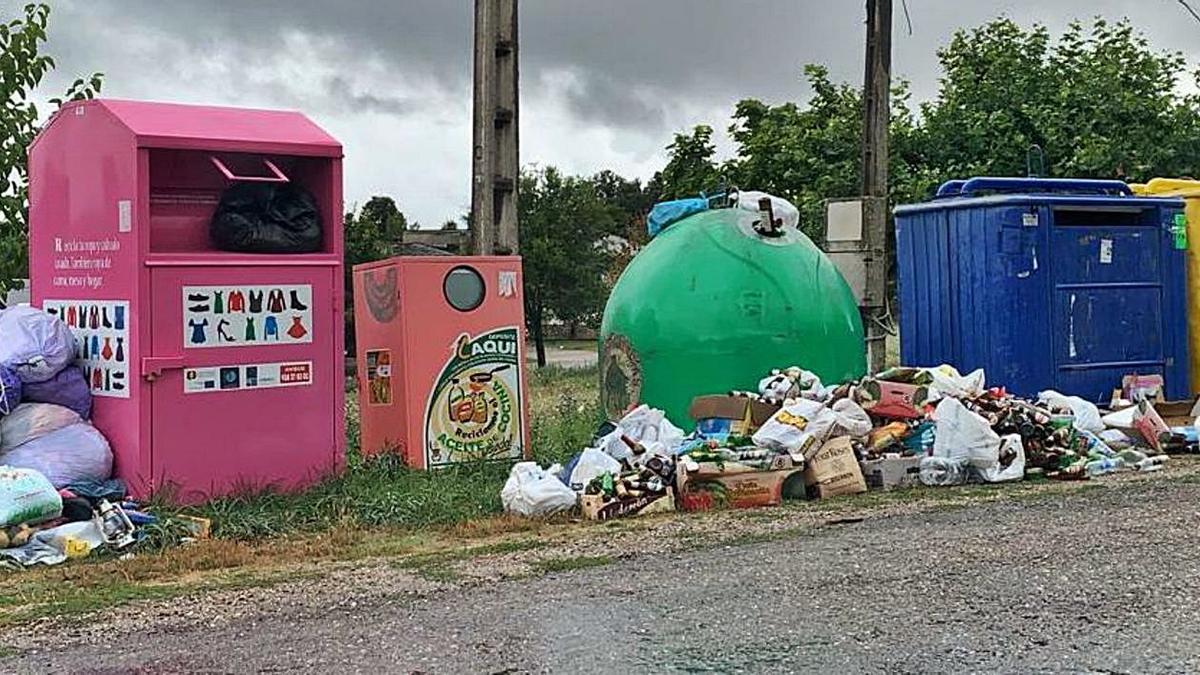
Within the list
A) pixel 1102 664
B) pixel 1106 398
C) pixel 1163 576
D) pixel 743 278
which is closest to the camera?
pixel 1102 664

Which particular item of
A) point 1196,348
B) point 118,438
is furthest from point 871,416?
point 118,438

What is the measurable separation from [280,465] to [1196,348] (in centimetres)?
704

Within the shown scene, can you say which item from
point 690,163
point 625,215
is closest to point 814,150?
point 690,163

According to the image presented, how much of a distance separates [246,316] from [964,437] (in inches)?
161

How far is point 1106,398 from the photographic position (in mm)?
9969

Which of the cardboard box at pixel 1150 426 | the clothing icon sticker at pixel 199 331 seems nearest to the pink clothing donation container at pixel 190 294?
the clothing icon sticker at pixel 199 331

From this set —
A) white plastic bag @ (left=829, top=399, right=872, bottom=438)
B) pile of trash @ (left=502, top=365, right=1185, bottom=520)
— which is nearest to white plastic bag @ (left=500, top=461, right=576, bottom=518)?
pile of trash @ (left=502, top=365, right=1185, bottom=520)

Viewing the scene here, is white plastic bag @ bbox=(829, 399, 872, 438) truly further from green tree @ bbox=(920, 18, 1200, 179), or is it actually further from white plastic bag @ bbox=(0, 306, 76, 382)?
green tree @ bbox=(920, 18, 1200, 179)

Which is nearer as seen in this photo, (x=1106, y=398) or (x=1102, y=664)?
(x=1102, y=664)

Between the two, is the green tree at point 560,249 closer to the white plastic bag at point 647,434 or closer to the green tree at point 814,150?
the green tree at point 814,150

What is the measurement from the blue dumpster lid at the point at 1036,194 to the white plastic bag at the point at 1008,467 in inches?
86.6

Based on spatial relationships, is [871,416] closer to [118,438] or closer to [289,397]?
[289,397]

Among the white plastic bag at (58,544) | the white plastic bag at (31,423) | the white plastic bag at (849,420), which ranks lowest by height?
the white plastic bag at (58,544)

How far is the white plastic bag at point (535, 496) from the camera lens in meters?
7.09
